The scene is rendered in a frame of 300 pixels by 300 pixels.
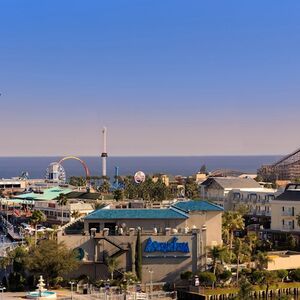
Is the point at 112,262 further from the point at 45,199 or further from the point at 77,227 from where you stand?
the point at 45,199

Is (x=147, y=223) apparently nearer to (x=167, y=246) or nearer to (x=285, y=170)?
(x=167, y=246)

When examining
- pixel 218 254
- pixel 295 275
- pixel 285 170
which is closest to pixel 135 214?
pixel 218 254

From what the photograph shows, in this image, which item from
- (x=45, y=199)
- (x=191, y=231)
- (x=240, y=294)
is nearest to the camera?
(x=240, y=294)

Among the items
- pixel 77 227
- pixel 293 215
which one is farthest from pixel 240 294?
pixel 293 215

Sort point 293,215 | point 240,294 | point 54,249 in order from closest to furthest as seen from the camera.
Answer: point 240,294 < point 54,249 < point 293,215

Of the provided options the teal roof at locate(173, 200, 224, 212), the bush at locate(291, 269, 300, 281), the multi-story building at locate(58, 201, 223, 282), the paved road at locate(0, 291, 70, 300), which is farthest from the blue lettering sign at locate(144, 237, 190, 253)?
the bush at locate(291, 269, 300, 281)
